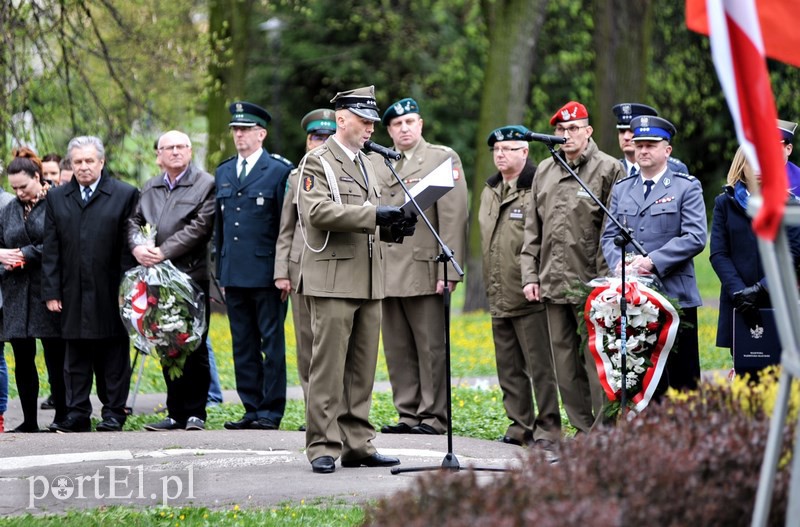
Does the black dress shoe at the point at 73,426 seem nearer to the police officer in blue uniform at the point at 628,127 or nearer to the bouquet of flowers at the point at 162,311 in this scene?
the bouquet of flowers at the point at 162,311

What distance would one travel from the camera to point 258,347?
32.9 ft

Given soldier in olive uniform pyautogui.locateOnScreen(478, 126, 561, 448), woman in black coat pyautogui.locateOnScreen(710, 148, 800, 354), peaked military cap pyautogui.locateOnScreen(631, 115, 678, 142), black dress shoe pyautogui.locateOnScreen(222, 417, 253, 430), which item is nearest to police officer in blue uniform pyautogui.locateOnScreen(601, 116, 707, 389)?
peaked military cap pyautogui.locateOnScreen(631, 115, 678, 142)

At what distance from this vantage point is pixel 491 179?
9.67m

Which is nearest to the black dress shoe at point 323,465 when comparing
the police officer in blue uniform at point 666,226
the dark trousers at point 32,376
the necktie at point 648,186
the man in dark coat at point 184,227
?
the police officer in blue uniform at point 666,226

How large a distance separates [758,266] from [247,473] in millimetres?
3584

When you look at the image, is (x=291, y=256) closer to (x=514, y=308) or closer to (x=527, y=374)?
(x=514, y=308)

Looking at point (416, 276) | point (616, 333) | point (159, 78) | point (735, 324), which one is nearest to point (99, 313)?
point (416, 276)

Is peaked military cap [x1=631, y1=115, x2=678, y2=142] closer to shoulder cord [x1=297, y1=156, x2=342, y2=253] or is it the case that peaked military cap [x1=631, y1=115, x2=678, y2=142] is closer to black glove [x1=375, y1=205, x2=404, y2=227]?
black glove [x1=375, y1=205, x2=404, y2=227]

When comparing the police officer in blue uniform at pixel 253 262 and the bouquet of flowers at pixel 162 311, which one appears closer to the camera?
the bouquet of flowers at pixel 162 311

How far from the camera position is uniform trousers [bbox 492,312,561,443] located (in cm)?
911

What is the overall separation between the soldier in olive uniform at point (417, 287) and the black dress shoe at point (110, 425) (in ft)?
7.23

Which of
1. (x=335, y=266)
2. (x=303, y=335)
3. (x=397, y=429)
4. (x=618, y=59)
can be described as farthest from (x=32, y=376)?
(x=618, y=59)

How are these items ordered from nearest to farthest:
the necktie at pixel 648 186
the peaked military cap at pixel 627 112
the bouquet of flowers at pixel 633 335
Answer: the bouquet of flowers at pixel 633 335 → the necktie at pixel 648 186 → the peaked military cap at pixel 627 112

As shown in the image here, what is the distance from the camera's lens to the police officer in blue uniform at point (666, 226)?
25.9 feet
